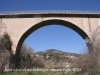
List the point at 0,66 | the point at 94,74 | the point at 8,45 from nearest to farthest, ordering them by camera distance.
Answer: the point at 94,74
the point at 0,66
the point at 8,45

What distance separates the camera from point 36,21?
76.1 feet

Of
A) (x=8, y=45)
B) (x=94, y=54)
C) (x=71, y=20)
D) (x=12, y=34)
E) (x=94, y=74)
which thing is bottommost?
(x=94, y=74)

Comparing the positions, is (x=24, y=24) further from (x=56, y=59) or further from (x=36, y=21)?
(x=56, y=59)

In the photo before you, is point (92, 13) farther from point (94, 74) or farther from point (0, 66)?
point (0, 66)

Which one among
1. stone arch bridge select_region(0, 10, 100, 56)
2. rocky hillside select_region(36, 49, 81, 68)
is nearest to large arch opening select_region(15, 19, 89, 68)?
stone arch bridge select_region(0, 10, 100, 56)

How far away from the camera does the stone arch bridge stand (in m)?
22.9

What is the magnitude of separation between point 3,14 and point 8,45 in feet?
14.4

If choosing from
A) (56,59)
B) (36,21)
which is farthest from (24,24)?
(56,59)

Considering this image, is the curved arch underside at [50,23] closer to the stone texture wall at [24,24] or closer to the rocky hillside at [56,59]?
the stone texture wall at [24,24]

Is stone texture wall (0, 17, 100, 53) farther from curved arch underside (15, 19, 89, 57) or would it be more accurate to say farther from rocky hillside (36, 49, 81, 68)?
rocky hillside (36, 49, 81, 68)

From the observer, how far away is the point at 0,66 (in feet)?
64.1

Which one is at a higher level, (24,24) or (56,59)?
(24,24)

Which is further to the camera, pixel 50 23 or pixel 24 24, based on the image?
pixel 50 23

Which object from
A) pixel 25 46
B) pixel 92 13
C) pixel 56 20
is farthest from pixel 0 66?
pixel 25 46
